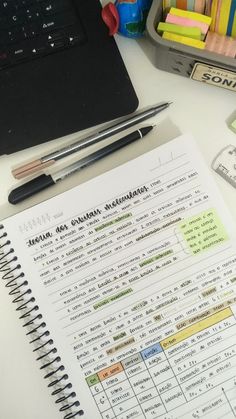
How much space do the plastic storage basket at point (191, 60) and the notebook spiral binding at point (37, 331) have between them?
0.94 feet

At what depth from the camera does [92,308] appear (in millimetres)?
526

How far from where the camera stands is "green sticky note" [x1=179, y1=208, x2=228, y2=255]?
0.53 m

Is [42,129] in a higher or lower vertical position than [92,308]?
higher

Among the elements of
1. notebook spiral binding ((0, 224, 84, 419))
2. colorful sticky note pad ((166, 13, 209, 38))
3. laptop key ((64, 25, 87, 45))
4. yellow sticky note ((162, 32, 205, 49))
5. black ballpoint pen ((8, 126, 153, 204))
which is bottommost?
notebook spiral binding ((0, 224, 84, 419))

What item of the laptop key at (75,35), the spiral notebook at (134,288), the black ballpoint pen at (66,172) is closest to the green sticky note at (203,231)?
the spiral notebook at (134,288)

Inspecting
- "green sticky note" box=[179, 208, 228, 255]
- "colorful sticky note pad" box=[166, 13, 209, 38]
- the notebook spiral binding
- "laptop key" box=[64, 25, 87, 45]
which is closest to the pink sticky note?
"colorful sticky note pad" box=[166, 13, 209, 38]

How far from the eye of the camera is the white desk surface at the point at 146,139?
540 millimetres

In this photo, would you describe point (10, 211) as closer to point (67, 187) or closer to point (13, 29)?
point (67, 187)

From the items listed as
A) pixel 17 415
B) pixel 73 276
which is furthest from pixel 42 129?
pixel 17 415

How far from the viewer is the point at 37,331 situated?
53 cm

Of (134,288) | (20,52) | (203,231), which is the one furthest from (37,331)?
(20,52)

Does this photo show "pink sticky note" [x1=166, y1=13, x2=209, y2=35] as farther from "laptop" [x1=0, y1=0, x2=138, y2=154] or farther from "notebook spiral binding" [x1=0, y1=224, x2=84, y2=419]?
"notebook spiral binding" [x1=0, y1=224, x2=84, y2=419]

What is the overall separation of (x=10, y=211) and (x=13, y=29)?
0.23m

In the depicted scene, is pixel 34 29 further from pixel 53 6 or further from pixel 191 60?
pixel 191 60
